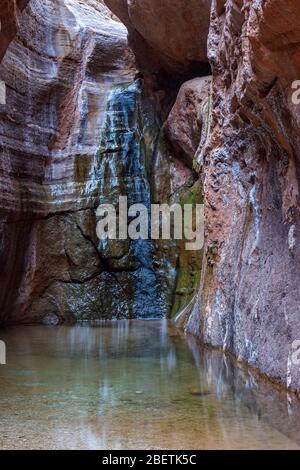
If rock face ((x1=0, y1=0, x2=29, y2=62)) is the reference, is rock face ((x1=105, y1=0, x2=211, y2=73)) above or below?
above

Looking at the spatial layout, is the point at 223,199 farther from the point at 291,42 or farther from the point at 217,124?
the point at 291,42

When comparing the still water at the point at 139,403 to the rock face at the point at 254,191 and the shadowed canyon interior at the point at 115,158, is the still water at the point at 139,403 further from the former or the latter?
the shadowed canyon interior at the point at 115,158

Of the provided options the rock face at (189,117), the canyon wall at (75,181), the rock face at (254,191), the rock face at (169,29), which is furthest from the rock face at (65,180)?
the rock face at (254,191)

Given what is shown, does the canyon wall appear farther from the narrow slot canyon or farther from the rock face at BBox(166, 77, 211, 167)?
the rock face at BBox(166, 77, 211, 167)

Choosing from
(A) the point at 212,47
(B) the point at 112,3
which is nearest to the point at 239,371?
(A) the point at 212,47

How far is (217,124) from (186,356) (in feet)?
12.8

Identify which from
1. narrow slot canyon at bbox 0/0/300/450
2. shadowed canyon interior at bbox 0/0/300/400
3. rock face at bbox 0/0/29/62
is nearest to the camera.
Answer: narrow slot canyon at bbox 0/0/300/450

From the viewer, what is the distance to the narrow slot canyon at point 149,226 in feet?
13.3

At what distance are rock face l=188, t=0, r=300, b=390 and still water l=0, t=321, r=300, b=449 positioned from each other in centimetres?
52

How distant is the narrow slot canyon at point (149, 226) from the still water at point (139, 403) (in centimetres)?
2

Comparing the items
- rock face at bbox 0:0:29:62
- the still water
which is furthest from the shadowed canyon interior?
the still water

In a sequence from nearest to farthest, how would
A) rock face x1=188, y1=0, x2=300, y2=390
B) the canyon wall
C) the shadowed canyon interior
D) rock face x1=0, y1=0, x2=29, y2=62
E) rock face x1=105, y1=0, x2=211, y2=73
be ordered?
rock face x1=188, y1=0, x2=300, y2=390, rock face x1=0, y1=0, x2=29, y2=62, the shadowed canyon interior, rock face x1=105, y1=0, x2=211, y2=73, the canyon wall

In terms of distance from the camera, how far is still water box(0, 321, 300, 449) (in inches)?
126

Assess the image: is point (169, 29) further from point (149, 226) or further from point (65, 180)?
point (149, 226)
